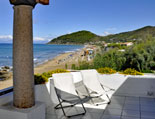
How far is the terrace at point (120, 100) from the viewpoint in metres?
3.46

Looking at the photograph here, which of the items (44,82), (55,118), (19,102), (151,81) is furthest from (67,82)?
(151,81)

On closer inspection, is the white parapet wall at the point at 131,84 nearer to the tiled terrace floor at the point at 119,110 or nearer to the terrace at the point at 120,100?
the terrace at the point at 120,100

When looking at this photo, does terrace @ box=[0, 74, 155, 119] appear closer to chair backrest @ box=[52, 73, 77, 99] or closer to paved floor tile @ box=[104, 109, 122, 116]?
paved floor tile @ box=[104, 109, 122, 116]

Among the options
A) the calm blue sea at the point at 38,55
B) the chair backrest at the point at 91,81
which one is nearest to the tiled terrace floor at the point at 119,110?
the chair backrest at the point at 91,81

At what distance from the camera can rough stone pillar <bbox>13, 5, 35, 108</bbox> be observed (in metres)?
2.40

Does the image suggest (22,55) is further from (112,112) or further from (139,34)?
(139,34)

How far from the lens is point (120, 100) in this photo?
4.49m

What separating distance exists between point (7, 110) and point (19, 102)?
208 millimetres

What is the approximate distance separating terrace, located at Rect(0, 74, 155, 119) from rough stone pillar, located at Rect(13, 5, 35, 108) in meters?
0.47

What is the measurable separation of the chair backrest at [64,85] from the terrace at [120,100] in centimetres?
32

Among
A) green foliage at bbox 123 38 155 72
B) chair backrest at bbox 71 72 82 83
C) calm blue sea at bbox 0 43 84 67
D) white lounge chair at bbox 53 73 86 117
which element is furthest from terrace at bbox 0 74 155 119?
calm blue sea at bbox 0 43 84 67

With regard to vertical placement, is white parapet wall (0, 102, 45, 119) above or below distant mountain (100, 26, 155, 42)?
below

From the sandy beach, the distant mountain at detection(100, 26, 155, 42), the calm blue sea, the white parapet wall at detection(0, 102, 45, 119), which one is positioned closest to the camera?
the white parapet wall at detection(0, 102, 45, 119)

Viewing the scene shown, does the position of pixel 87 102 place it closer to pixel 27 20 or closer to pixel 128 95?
pixel 128 95
